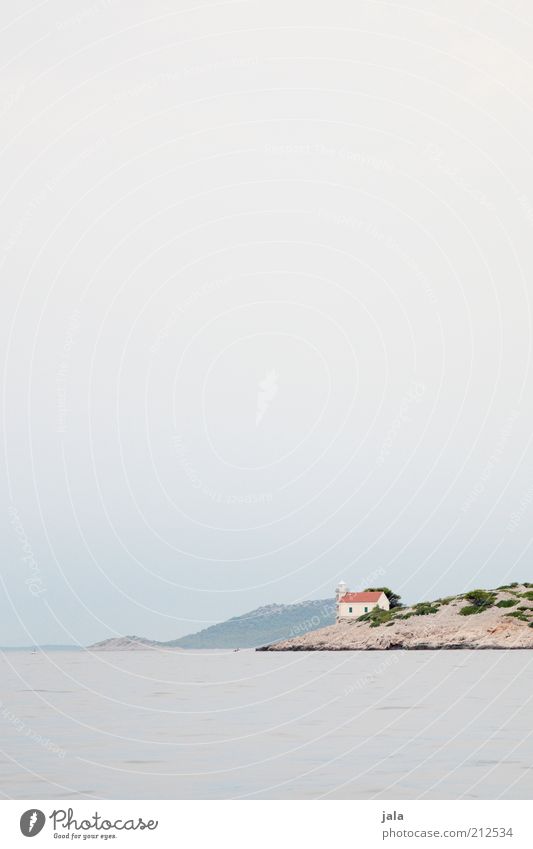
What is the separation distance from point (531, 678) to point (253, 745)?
131 ft

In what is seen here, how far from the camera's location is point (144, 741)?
40.4m

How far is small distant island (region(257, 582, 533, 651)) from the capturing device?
14850cm

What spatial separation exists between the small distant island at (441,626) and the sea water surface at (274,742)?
7902 centimetres

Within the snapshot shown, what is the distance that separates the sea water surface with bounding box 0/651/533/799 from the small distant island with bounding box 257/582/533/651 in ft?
259

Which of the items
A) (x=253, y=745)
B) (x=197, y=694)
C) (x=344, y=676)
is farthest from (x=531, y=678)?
(x=253, y=745)

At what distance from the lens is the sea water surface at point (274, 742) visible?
98.6 feet

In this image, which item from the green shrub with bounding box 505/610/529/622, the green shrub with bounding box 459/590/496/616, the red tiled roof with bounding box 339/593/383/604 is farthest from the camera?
the red tiled roof with bounding box 339/593/383/604

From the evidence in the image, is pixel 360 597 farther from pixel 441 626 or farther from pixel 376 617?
pixel 441 626

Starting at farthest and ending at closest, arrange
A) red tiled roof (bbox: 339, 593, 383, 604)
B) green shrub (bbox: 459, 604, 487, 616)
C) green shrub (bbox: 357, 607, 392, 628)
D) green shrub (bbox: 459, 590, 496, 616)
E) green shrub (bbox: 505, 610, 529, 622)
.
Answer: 1. red tiled roof (bbox: 339, 593, 383, 604)
2. green shrub (bbox: 357, 607, 392, 628)
3. green shrub (bbox: 459, 590, 496, 616)
4. green shrub (bbox: 459, 604, 487, 616)
5. green shrub (bbox: 505, 610, 529, 622)

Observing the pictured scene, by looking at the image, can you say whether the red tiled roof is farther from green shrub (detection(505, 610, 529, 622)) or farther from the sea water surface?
the sea water surface

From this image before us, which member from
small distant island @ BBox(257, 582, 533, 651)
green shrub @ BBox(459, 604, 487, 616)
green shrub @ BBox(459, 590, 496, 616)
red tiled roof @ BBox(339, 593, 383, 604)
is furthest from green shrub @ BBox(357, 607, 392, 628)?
green shrub @ BBox(459, 604, 487, 616)

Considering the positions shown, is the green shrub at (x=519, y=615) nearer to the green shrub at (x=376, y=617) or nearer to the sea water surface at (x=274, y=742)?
the green shrub at (x=376, y=617)

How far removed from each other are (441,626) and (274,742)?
120616 mm

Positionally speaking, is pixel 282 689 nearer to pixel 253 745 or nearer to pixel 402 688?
pixel 402 688
